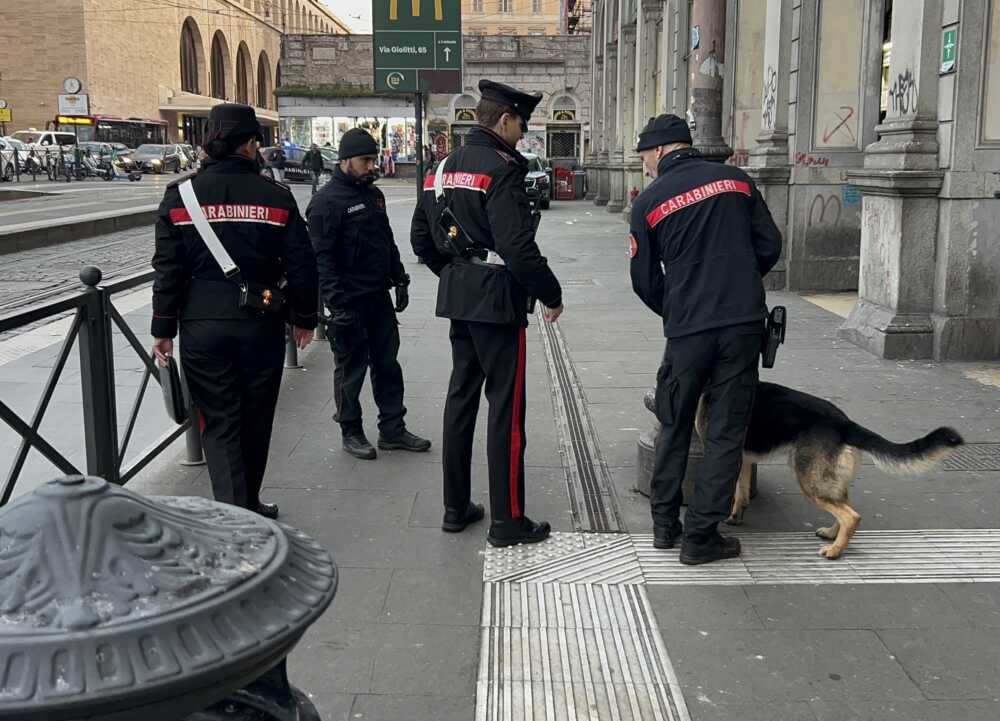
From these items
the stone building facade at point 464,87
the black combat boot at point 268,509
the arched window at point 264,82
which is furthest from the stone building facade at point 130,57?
the black combat boot at point 268,509

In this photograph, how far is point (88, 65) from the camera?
2357 inches

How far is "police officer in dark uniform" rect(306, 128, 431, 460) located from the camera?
6.05m

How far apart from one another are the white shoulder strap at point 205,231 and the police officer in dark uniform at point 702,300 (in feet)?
5.79

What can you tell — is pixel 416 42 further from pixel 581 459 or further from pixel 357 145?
pixel 581 459

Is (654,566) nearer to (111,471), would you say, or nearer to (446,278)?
(446,278)

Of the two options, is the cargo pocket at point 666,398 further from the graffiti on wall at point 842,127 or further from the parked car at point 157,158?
the parked car at point 157,158

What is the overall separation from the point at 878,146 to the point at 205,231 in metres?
6.55

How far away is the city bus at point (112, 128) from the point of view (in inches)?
2089

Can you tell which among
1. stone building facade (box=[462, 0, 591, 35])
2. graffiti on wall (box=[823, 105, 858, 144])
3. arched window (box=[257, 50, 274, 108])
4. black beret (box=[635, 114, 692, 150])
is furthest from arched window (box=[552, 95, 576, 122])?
black beret (box=[635, 114, 692, 150])

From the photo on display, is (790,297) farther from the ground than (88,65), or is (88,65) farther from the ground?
(88,65)

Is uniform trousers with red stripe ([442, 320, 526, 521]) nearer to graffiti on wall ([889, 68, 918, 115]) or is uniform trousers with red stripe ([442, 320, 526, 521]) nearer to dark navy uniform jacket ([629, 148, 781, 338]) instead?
dark navy uniform jacket ([629, 148, 781, 338])

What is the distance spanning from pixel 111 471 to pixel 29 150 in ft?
142

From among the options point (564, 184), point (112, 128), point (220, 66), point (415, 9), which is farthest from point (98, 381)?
point (220, 66)

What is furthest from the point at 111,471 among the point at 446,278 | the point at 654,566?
the point at 654,566
